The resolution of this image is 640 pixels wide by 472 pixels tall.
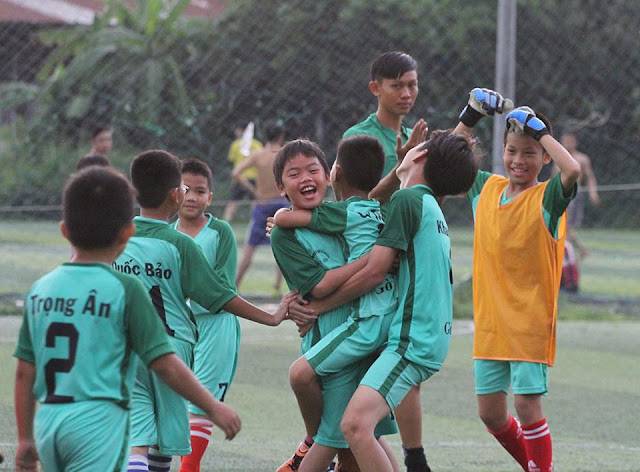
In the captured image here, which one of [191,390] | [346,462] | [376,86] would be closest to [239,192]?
[376,86]

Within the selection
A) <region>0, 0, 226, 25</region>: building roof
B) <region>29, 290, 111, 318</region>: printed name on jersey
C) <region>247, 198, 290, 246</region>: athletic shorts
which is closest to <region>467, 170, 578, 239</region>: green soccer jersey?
<region>29, 290, 111, 318</region>: printed name on jersey

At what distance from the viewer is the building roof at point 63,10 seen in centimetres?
1219

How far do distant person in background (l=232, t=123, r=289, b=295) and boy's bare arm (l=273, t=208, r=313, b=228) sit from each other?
24.1ft

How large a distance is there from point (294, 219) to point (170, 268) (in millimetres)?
508

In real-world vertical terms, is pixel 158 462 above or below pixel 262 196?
above

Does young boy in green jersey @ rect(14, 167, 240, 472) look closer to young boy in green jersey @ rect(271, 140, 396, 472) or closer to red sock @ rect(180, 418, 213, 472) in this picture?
young boy in green jersey @ rect(271, 140, 396, 472)

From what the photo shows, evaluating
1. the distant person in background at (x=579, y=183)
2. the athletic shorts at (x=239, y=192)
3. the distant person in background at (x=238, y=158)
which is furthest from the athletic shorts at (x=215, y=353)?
the athletic shorts at (x=239, y=192)

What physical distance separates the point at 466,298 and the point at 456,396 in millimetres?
4716

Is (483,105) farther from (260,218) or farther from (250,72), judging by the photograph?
(250,72)

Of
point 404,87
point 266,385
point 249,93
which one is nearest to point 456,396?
point 266,385

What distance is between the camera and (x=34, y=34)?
39.5ft

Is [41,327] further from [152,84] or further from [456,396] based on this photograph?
[152,84]

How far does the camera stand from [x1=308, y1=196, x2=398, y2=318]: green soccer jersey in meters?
4.48

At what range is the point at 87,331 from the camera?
3.23 m
